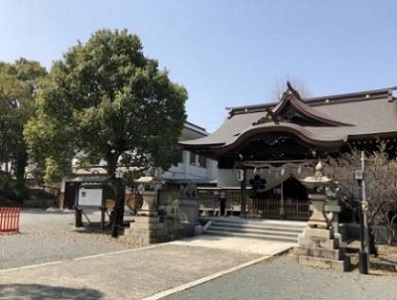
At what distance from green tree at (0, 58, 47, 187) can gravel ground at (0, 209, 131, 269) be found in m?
14.6

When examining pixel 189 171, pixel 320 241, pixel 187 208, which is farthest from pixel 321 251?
pixel 189 171

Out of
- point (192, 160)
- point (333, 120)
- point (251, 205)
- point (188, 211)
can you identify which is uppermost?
point (333, 120)

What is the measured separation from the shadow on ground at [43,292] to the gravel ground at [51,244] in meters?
2.31

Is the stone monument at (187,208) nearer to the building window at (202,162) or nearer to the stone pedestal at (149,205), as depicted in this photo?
the stone pedestal at (149,205)

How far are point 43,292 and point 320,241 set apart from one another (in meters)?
6.88

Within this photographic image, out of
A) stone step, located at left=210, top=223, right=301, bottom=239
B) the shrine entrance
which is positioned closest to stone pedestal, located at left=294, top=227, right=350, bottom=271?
stone step, located at left=210, top=223, right=301, bottom=239

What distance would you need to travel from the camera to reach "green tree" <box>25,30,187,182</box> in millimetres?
16359

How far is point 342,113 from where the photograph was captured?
789 inches

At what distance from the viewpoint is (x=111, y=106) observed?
622 inches

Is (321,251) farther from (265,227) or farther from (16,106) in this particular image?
(16,106)

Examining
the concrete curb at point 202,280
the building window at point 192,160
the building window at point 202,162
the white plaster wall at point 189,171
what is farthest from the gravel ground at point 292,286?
the building window at point 202,162

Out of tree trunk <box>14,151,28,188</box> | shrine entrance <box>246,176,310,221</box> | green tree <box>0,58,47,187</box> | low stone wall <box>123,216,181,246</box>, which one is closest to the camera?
low stone wall <box>123,216,181,246</box>

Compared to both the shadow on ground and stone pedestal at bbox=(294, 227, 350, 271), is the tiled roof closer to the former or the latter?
stone pedestal at bbox=(294, 227, 350, 271)

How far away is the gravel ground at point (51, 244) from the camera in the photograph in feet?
34.1
